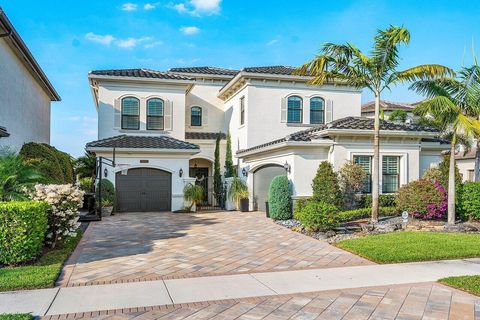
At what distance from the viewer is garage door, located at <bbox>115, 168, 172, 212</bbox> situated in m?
19.8

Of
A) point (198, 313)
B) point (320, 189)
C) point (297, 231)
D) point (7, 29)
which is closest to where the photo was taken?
point (198, 313)

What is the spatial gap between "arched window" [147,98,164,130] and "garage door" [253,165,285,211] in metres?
6.20

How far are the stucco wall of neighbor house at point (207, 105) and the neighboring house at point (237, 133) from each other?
2.5 inches

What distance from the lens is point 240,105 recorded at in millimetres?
22719

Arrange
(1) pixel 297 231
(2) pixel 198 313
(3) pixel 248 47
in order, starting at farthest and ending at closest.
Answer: (3) pixel 248 47 < (1) pixel 297 231 < (2) pixel 198 313

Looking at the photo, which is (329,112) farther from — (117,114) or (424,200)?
(117,114)

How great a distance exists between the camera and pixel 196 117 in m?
25.3

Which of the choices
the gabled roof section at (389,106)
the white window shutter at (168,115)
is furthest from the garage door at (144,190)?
the gabled roof section at (389,106)

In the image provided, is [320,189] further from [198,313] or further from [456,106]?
[198,313]

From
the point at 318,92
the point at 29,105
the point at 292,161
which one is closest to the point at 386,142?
the point at 292,161

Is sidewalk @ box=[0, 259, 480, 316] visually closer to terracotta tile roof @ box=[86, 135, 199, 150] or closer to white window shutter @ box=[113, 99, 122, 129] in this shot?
terracotta tile roof @ box=[86, 135, 199, 150]

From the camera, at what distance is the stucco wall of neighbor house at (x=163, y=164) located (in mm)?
19625


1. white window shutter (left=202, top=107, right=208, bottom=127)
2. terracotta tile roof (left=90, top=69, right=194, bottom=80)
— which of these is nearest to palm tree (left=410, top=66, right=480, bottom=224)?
terracotta tile roof (left=90, top=69, right=194, bottom=80)

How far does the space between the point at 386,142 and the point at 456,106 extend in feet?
10.3
